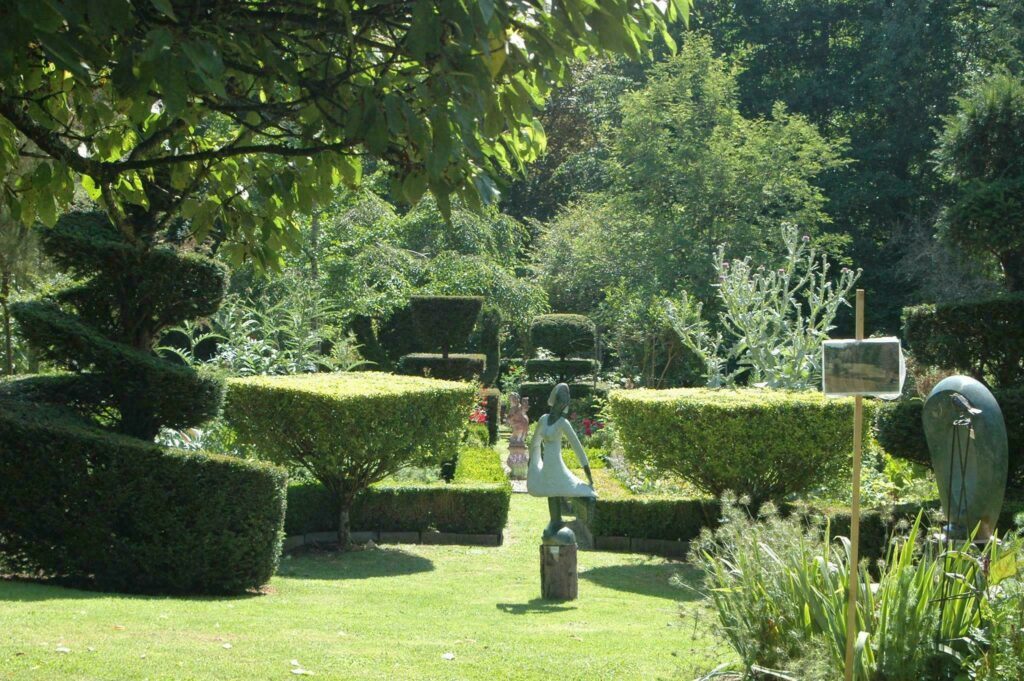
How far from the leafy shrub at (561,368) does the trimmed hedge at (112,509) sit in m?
17.3

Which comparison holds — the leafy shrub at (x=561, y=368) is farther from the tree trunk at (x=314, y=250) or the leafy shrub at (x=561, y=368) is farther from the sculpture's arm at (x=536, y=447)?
the sculpture's arm at (x=536, y=447)

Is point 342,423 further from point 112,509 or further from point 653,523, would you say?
point 653,523

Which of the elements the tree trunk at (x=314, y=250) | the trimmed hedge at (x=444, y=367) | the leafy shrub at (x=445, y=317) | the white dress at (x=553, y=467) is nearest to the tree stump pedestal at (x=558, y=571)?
the white dress at (x=553, y=467)

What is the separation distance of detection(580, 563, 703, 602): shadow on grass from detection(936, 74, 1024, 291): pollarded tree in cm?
408

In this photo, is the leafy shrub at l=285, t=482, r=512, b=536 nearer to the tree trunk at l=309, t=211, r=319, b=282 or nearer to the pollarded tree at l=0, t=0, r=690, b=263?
the pollarded tree at l=0, t=0, r=690, b=263

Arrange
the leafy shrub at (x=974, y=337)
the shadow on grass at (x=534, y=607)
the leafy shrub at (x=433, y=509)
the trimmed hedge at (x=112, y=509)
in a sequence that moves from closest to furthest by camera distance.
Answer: the trimmed hedge at (x=112, y=509) < the shadow on grass at (x=534, y=607) < the leafy shrub at (x=974, y=337) < the leafy shrub at (x=433, y=509)

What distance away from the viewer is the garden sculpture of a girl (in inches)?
367

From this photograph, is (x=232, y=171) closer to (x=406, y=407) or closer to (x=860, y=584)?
(x=860, y=584)

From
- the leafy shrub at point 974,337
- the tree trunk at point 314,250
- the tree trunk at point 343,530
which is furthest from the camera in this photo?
the tree trunk at point 314,250

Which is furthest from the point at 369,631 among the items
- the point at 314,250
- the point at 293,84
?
the point at 314,250

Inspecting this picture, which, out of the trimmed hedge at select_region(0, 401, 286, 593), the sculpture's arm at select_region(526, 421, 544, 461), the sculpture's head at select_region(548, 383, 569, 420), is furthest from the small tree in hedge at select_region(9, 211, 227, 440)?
the sculpture's head at select_region(548, 383, 569, 420)

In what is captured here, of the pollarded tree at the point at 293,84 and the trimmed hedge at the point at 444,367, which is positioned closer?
the pollarded tree at the point at 293,84

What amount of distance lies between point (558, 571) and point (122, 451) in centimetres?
350

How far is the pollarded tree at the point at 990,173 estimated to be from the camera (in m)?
10.2
